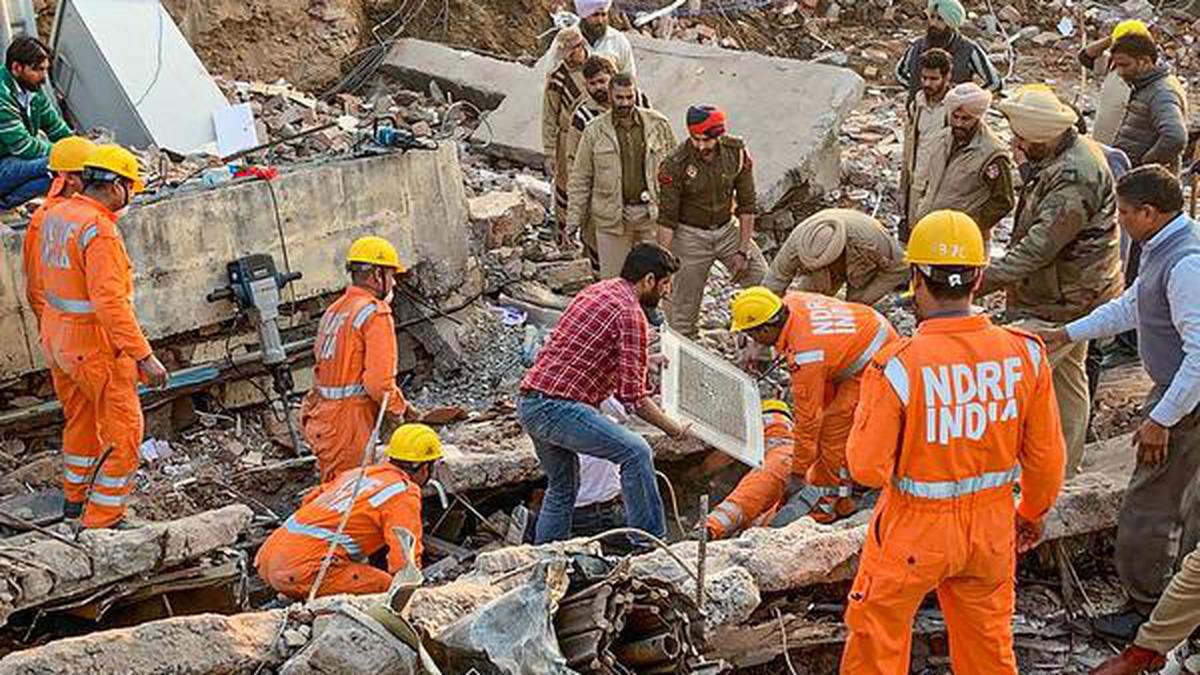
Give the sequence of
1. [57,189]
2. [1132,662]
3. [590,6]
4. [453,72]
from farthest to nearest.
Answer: [453,72] < [590,6] < [57,189] < [1132,662]

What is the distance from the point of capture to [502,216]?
1057 centimetres

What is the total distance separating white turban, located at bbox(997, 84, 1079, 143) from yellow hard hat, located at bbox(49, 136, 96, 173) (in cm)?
420

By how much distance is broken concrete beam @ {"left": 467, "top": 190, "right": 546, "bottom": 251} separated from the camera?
34.4ft

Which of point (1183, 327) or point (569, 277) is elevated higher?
point (1183, 327)

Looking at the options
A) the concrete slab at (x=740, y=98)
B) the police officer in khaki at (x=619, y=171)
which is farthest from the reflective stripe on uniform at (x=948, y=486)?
the concrete slab at (x=740, y=98)

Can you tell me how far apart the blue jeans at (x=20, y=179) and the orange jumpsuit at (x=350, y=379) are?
2.18 m

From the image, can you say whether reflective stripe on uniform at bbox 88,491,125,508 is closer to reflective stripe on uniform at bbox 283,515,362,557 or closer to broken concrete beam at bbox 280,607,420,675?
reflective stripe on uniform at bbox 283,515,362,557

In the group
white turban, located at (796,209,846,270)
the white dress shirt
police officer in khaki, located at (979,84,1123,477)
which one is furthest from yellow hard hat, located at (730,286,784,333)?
the white dress shirt

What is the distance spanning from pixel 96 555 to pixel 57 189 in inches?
87.3

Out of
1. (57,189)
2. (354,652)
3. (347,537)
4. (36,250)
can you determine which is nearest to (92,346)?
(36,250)

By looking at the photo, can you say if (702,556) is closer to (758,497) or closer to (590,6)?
(758,497)

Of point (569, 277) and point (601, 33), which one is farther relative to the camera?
point (569, 277)

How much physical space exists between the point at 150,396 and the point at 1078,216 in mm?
5085

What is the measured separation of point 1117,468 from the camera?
23.2 feet
